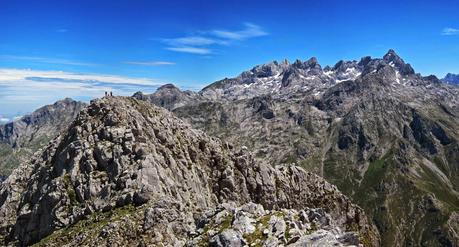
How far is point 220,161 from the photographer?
124000mm

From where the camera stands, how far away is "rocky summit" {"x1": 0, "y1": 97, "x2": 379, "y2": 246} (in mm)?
72250

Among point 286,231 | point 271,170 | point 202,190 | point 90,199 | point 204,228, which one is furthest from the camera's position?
point 271,170

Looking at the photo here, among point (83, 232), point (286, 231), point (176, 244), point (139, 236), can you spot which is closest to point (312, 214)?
point (286, 231)

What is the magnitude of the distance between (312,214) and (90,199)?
4268cm

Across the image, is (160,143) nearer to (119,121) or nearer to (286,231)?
(119,121)

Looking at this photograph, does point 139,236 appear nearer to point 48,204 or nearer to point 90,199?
point 90,199

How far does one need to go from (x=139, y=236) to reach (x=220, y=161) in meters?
47.4

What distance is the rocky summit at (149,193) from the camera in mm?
72250

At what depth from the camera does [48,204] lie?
311ft

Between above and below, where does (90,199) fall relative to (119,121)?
below

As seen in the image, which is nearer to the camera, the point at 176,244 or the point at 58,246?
the point at 176,244

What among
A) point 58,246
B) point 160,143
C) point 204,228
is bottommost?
point 58,246

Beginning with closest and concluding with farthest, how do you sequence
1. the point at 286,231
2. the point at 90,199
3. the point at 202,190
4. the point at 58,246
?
the point at 286,231 < the point at 58,246 < the point at 90,199 < the point at 202,190

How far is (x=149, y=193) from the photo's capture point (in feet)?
289
